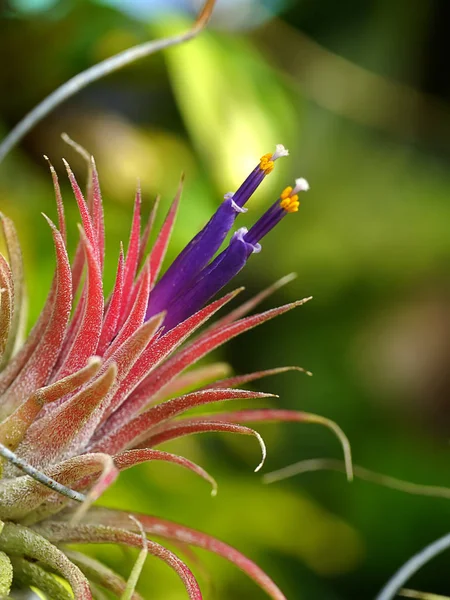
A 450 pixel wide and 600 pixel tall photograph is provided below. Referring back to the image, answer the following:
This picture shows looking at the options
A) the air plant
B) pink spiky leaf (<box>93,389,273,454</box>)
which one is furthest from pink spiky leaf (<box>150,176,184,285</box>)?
pink spiky leaf (<box>93,389,273,454</box>)

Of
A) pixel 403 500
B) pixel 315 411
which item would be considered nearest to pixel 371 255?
pixel 315 411

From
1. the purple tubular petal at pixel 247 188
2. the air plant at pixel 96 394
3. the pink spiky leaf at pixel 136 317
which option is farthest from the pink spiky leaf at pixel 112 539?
the purple tubular petal at pixel 247 188

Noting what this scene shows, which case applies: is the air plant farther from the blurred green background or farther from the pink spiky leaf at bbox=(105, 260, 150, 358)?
the blurred green background

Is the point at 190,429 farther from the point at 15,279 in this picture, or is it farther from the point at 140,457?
the point at 15,279

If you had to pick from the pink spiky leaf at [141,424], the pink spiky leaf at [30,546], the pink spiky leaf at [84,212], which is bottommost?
the pink spiky leaf at [30,546]

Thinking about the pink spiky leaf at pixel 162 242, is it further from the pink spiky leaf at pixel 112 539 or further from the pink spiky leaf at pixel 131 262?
the pink spiky leaf at pixel 112 539

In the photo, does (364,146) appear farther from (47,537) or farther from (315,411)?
(47,537)

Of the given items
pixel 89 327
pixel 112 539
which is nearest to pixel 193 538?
pixel 112 539
